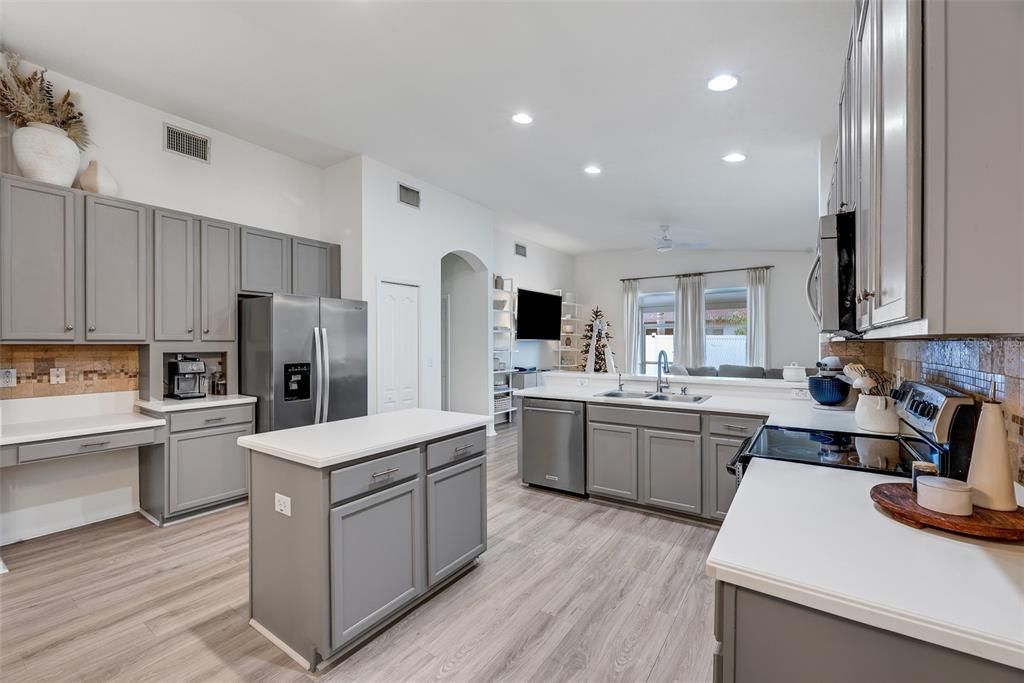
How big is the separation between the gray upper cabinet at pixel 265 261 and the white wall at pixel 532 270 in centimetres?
311

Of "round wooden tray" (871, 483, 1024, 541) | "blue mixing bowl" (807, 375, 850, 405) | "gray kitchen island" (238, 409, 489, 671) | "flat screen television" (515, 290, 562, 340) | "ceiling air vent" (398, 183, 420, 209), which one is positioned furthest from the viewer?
"flat screen television" (515, 290, 562, 340)

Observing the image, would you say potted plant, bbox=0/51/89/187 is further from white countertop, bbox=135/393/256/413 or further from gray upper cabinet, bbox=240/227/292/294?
white countertop, bbox=135/393/256/413

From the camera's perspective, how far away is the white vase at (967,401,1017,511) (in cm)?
Result: 105

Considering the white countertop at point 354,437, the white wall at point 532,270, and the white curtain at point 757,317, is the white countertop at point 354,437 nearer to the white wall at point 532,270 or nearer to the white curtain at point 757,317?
the white wall at point 532,270

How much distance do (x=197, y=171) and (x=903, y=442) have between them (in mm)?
4862

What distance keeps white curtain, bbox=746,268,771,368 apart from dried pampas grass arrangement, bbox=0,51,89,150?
8.26m

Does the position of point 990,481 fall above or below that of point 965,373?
below

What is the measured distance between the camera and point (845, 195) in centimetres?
176

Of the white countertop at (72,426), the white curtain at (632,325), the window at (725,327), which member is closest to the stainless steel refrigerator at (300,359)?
the white countertop at (72,426)

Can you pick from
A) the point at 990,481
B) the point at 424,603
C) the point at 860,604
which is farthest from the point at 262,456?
the point at 990,481

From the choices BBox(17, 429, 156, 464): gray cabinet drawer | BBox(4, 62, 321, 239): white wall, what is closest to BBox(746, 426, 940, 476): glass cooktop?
BBox(17, 429, 156, 464): gray cabinet drawer

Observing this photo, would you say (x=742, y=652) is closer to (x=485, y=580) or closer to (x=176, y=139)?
(x=485, y=580)

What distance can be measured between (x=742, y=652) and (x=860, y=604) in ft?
0.85

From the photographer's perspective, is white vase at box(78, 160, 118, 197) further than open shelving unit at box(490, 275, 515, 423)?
No
